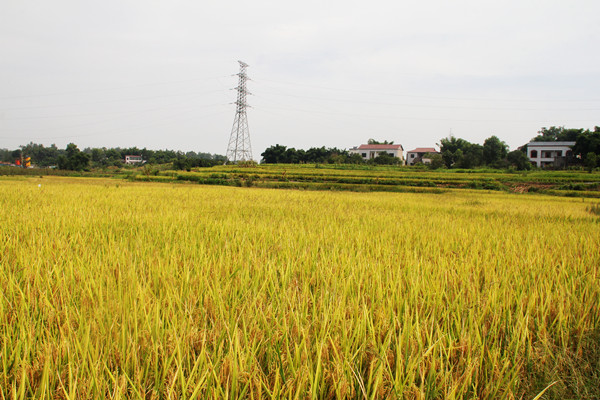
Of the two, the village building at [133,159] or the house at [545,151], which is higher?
the village building at [133,159]

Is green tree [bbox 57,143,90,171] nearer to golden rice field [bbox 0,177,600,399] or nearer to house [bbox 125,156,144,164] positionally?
house [bbox 125,156,144,164]

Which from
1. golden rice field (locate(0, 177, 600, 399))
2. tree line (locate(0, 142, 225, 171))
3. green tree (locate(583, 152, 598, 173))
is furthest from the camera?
tree line (locate(0, 142, 225, 171))

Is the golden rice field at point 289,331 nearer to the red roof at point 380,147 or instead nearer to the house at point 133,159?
the red roof at point 380,147

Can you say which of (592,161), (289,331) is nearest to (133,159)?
(592,161)

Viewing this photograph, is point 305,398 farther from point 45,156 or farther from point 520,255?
point 45,156

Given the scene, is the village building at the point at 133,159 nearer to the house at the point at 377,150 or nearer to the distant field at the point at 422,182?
the house at the point at 377,150

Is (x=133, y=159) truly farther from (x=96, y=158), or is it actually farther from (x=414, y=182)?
(x=414, y=182)

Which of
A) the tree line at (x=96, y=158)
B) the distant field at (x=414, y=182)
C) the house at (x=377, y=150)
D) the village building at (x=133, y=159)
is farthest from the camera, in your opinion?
the village building at (x=133, y=159)

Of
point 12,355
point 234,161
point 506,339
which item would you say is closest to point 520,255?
point 506,339

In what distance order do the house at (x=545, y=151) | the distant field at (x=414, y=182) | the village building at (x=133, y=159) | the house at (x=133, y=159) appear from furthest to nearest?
the village building at (x=133, y=159) < the house at (x=133, y=159) < the house at (x=545, y=151) < the distant field at (x=414, y=182)

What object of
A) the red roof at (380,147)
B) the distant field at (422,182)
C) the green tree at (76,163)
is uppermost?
the red roof at (380,147)

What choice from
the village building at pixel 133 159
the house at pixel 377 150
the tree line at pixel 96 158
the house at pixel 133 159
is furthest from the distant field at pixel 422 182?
the village building at pixel 133 159

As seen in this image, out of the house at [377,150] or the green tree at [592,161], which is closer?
the green tree at [592,161]

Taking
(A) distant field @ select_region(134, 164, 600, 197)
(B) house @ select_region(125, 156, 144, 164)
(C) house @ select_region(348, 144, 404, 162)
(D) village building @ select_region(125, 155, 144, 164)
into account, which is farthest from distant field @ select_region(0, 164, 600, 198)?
(D) village building @ select_region(125, 155, 144, 164)
